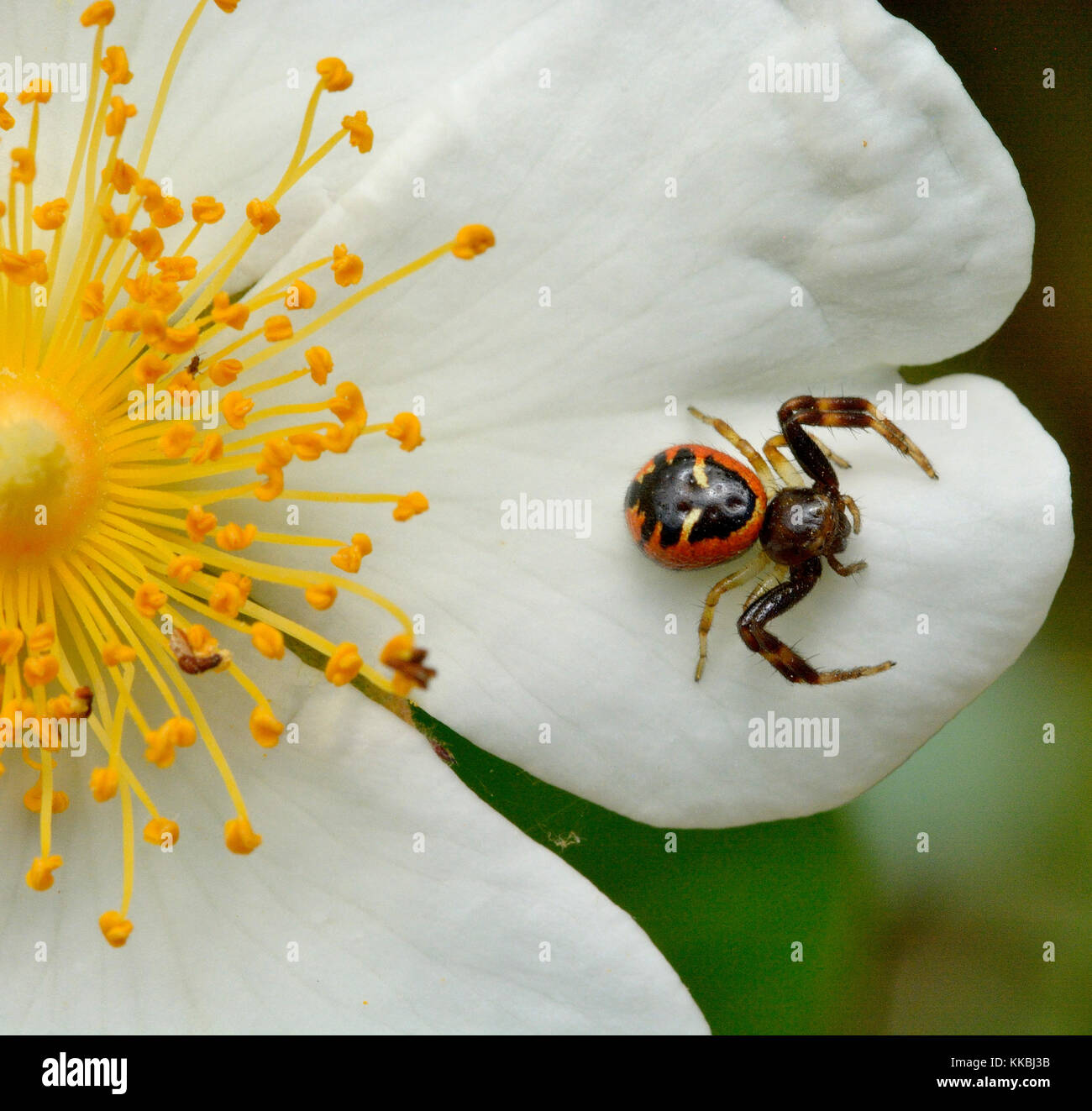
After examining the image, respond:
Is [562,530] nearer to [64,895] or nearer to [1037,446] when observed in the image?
[1037,446]

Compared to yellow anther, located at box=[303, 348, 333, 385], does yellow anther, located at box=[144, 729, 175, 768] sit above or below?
below

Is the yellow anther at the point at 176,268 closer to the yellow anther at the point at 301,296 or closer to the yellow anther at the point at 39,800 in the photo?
the yellow anther at the point at 301,296

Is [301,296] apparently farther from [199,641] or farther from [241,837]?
[241,837]

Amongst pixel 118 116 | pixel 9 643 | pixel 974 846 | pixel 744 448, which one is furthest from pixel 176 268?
pixel 974 846

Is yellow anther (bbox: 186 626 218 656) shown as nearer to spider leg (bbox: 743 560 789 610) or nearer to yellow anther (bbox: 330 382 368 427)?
yellow anther (bbox: 330 382 368 427)

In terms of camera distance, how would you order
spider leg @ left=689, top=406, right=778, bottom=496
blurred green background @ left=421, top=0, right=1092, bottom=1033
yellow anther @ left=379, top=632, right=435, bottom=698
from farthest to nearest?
blurred green background @ left=421, top=0, right=1092, bottom=1033, spider leg @ left=689, top=406, right=778, bottom=496, yellow anther @ left=379, top=632, right=435, bottom=698

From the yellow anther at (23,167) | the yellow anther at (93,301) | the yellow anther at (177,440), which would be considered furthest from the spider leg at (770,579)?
the yellow anther at (23,167)

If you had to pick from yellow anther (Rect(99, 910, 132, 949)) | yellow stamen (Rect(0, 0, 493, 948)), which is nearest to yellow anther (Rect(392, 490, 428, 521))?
yellow stamen (Rect(0, 0, 493, 948))
